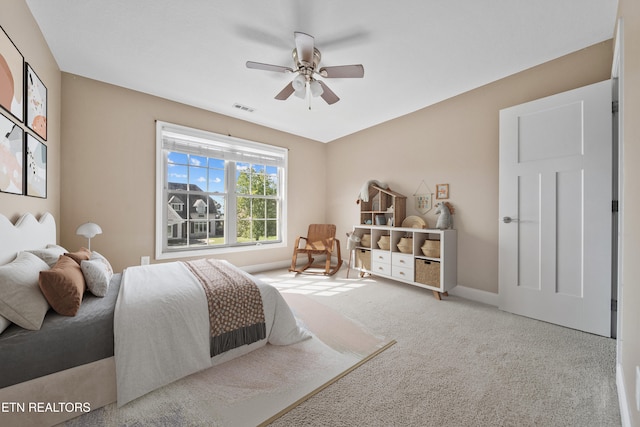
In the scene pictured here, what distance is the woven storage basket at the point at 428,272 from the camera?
2.92 m

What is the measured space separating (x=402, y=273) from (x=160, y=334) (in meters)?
2.78

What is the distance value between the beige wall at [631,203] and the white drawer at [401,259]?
1.91 m

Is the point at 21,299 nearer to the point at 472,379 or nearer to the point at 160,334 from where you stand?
the point at 160,334

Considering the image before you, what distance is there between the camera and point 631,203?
118 centimetres

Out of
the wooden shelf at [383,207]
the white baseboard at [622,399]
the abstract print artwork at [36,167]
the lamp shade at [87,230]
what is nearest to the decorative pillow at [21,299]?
the abstract print artwork at [36,167]

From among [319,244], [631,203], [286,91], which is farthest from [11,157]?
[631,203]

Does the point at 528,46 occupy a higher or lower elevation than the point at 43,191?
higher

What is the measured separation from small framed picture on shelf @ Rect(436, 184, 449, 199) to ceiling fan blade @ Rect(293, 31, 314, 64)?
2269mm

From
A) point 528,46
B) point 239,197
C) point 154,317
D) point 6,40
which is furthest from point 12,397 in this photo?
point 528,46

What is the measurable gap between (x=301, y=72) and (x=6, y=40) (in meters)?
1.97

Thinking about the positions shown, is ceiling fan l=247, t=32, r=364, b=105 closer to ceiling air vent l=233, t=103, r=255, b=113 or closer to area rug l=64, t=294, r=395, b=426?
ceiling air vent l=233, t=103, r=255, b=113

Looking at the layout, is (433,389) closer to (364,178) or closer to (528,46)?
(528,46)

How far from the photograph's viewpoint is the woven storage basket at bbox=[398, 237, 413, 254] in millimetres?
3225

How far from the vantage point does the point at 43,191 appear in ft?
7.11
